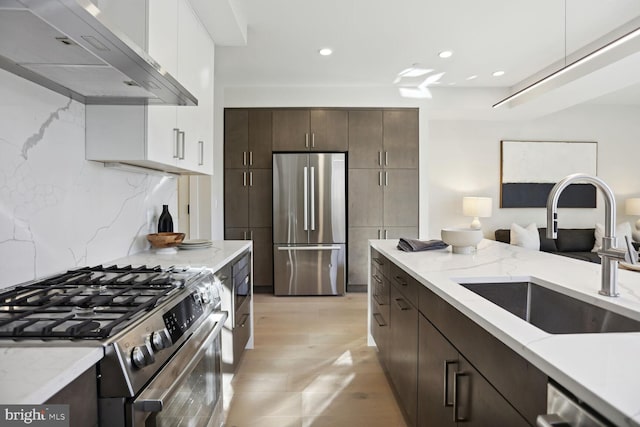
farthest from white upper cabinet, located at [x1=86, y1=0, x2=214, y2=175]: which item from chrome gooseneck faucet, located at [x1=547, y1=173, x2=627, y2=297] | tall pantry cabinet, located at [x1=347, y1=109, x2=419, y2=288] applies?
tall pantry cabinet, located at [x1=347, y1=109, x2=419, y2=288]

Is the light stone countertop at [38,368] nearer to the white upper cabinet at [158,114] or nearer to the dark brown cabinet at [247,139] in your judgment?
the white upper cabinet at [158,114]

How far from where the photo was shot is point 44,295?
1175mm

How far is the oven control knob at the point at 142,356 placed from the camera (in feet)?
2.97

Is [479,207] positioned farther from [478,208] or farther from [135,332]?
[135,332]

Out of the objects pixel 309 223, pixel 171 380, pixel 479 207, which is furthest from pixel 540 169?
pixel 171 380

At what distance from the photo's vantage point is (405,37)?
11.3ft

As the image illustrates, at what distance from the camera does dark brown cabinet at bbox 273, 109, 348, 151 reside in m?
4.70

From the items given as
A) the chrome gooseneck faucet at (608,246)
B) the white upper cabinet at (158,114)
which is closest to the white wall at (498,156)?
the white upper cabinet at (158,114)

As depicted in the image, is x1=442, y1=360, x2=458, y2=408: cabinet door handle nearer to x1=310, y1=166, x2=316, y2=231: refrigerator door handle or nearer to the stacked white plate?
the stacked white plate

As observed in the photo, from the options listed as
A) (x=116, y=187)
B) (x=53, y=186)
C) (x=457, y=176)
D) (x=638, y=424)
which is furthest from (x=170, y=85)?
(x=457, y=176)

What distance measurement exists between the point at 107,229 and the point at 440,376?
1799 millimetres

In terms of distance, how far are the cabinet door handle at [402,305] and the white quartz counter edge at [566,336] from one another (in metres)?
0.20

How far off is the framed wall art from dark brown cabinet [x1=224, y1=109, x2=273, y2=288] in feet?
11.8

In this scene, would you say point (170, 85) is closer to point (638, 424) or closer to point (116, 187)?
point (116, 187)
